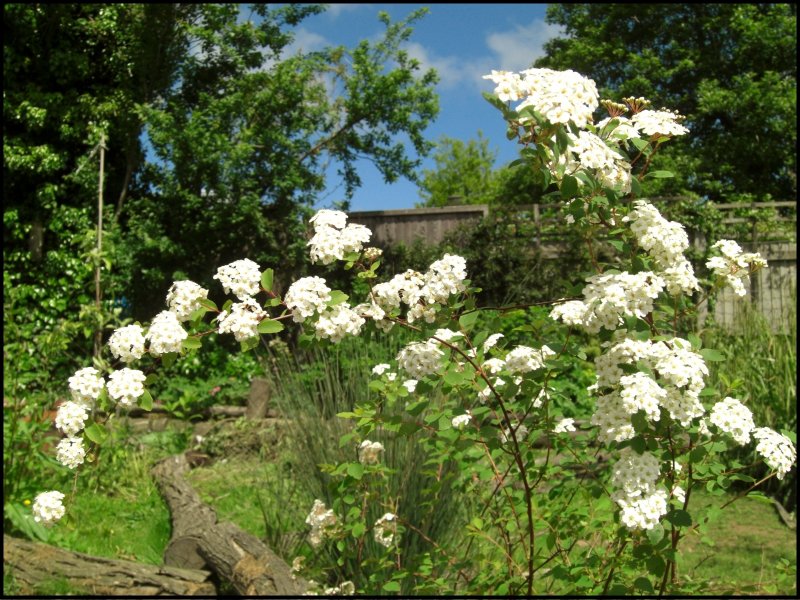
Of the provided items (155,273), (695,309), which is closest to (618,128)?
Result: (695,309)

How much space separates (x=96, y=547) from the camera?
3527 millimetres

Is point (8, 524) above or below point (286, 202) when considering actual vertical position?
below

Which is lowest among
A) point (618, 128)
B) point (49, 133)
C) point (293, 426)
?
point (293, 426)

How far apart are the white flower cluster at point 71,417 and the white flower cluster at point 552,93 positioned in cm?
101

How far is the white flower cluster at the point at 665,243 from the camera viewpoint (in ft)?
4.82

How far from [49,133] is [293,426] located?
19.7ft

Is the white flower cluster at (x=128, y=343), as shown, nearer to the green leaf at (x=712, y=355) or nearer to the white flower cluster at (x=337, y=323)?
the white flower cluster at (x=337, y=323)

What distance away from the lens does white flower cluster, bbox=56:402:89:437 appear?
1431 millimetres

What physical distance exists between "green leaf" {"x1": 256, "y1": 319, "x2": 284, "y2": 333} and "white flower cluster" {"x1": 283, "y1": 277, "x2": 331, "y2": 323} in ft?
0.13

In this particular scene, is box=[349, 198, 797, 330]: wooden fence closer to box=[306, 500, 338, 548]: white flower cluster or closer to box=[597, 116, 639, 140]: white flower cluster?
box=[306, 500, 338, 548]: white flower cluster

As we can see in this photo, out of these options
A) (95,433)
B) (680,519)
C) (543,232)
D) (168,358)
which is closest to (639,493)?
(680,519)

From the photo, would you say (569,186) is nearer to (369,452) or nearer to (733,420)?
(733,420)

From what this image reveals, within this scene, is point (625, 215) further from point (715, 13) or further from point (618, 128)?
point (715, 13)

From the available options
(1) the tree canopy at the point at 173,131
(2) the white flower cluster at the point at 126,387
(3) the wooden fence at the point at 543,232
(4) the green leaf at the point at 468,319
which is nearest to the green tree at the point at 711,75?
(3) the wooden fence at the point at 543,232
